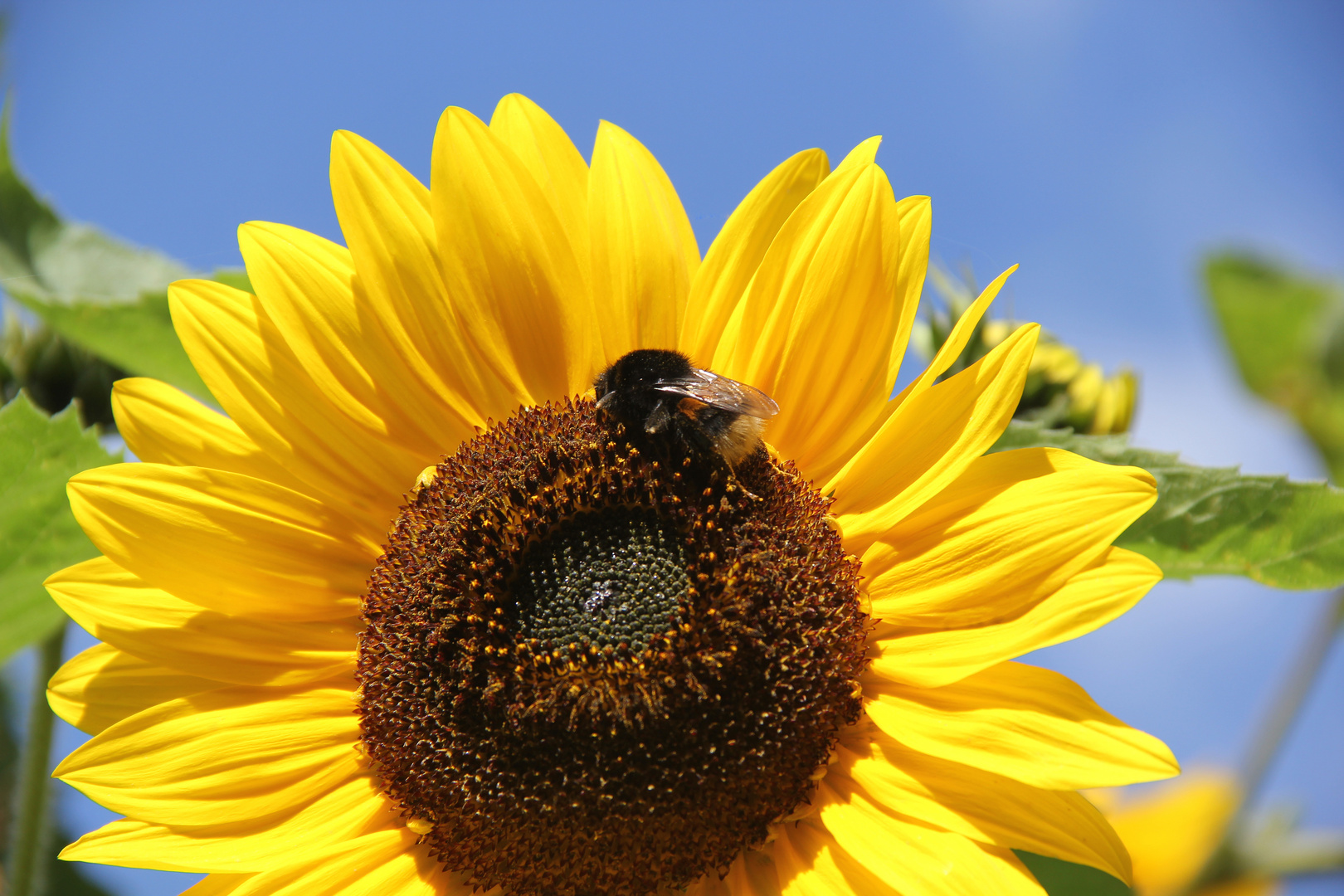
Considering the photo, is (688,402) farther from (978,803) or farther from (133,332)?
(133,332)

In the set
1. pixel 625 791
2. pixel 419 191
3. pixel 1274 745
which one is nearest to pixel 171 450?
pixel 419 191

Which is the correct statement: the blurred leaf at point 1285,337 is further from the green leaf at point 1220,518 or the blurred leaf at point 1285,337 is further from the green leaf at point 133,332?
the green leaf at point 133,332

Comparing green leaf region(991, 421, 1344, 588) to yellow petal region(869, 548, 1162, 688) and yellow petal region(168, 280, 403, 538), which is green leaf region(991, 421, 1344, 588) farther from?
yellow petal region(168, 280, 403, 538)

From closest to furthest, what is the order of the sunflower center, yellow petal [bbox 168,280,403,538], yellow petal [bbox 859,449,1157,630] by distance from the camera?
yellow petal [bbox 859,449,1157,630]
the sunflower center
yellow petal [bbox 168,280,403,538]

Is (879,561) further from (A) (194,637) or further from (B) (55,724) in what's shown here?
(B) (55,724)

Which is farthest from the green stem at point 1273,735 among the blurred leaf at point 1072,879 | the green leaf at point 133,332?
the green leaf at point 133,332

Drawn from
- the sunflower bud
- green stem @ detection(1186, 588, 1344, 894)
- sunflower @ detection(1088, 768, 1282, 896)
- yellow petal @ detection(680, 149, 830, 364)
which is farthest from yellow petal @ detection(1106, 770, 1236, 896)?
yellow petal @ detection(680, 149, 830, 364)
